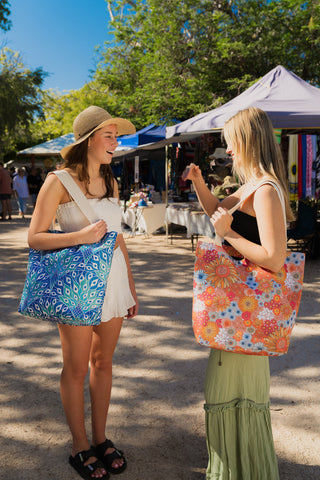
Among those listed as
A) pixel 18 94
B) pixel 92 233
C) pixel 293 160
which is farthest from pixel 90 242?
pixel 18 94

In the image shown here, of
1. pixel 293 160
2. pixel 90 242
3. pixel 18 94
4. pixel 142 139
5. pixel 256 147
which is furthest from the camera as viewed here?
pixel 18 94

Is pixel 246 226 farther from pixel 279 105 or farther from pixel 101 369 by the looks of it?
pixel 279 105

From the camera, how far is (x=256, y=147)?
1851mm

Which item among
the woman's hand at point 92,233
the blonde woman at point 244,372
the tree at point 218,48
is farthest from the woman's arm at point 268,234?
the tree at point 218,48

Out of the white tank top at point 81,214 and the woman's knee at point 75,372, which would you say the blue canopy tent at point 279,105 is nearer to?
the white tank top at point 81,214

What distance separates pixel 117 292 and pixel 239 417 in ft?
2.80

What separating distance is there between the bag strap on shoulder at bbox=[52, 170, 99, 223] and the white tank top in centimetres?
3

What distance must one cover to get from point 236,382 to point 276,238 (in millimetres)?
740

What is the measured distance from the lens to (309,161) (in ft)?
30.8

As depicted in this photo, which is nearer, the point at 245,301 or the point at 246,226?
the point at 245,301

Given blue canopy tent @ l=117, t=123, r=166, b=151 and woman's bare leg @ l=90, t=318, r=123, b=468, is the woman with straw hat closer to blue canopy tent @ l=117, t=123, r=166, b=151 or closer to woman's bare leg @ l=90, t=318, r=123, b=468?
woman's bare leg @ l=90, t=318, r=123, b=468

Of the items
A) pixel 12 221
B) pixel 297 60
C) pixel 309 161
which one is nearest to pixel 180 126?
pixel 309 161

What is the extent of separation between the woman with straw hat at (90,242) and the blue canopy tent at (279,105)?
183 inches

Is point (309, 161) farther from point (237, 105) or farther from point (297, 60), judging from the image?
point (297, 60)
